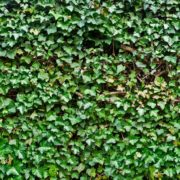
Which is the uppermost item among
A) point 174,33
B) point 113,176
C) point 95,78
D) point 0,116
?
point 174,33

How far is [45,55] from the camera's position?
119 inches

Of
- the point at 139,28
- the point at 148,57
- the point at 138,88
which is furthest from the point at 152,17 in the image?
the point at 138,88

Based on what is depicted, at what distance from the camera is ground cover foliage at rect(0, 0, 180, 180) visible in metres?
3.01

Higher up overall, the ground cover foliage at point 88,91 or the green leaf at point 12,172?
the ground cover foliage at point 88,91

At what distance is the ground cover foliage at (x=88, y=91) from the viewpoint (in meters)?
3.01

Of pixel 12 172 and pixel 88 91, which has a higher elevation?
pixel 88 91

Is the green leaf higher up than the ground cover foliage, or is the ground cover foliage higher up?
the ground cover foliage

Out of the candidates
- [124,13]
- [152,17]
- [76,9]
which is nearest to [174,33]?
[152,17]

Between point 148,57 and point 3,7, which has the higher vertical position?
point 3,7

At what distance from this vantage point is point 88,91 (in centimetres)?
304

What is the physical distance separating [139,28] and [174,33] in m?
0.31

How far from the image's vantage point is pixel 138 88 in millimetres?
3133

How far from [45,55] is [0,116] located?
660 millimetres

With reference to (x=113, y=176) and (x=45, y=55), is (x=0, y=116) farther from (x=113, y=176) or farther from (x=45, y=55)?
(x=113, y=176)
